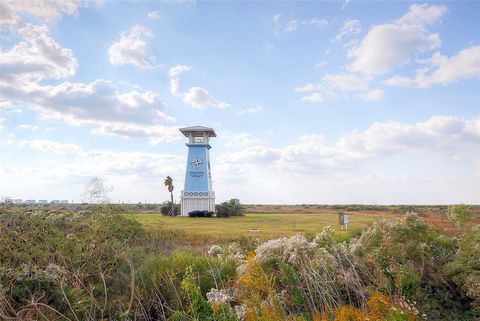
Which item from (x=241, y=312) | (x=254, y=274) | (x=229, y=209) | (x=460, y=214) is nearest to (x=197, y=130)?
(x=229, y=209)

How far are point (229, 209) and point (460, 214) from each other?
3573 cm

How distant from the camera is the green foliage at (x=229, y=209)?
44.3 m

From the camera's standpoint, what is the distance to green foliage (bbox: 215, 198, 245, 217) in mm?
44344

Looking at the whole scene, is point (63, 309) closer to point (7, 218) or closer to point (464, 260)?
point (7, 218)

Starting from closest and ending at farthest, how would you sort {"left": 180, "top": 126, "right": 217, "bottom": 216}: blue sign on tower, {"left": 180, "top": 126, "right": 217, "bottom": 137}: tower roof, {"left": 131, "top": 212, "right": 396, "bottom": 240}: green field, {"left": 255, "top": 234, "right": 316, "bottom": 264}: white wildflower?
1. {"left": 255, "top": 234, "right": 316, "bottom": 264}: white wildflower
2. {"left": 131, "top": 212, "right": 396, "bottom": 240}: green field
3. {"left": 180, "top": 126, "right": 217, "bottom": 216}: blue sign on tower
4. {"left": 180, "top": 126, "right": 217, "bottom": 137}: tower roof

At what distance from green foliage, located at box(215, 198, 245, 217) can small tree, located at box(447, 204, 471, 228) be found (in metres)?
34.9

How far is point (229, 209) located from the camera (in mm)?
44969

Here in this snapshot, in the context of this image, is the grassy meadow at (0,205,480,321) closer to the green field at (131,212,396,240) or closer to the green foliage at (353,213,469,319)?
the green foliage at (353,213,469,319)

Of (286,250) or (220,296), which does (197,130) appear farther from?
(220,296)

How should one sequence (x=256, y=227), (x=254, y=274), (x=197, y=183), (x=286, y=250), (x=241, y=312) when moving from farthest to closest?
1. (x=197, y=183)
2. (x=256, y=227)
3. (x=286, y=250)
4. (x=254, y=274)
5. (x=241, y=312)

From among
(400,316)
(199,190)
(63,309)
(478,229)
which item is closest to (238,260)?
(63,309)

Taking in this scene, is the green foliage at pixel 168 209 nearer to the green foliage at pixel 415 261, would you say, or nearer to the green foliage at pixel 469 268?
the green foliage at pixel 415 261

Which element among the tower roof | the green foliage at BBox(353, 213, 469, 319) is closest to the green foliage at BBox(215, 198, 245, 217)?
Result: the tower roof

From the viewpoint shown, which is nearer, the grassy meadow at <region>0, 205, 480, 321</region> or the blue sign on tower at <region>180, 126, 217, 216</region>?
the grassy meadow at <region>0, 205, 480, 321</region>
